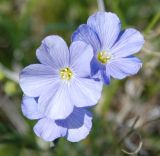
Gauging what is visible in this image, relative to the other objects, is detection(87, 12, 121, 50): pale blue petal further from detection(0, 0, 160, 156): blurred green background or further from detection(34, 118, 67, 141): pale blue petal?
detection(0, 0, 160, 156): blurred green background

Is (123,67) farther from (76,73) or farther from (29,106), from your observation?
(29,106)

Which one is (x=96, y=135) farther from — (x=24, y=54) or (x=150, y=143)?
(x=24, y=54)

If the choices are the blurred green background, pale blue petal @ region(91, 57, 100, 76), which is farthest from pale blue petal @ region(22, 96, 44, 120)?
the blurred green background

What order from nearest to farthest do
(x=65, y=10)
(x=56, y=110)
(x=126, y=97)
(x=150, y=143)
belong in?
(x=56, y=110)
(x=150, y=143)
(x=126, y=97)
(x=65, y=10)

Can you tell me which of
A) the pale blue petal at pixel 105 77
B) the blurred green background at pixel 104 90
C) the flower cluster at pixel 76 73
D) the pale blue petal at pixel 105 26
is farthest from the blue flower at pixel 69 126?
the blurred green background at pixel 104 90

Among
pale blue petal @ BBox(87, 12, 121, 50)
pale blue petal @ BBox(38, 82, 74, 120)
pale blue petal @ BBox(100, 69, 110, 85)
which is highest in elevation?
pale blue petal @ BBox(87, 12, 121, 50)

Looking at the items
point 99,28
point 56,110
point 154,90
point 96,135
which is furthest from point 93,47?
point 154,90
